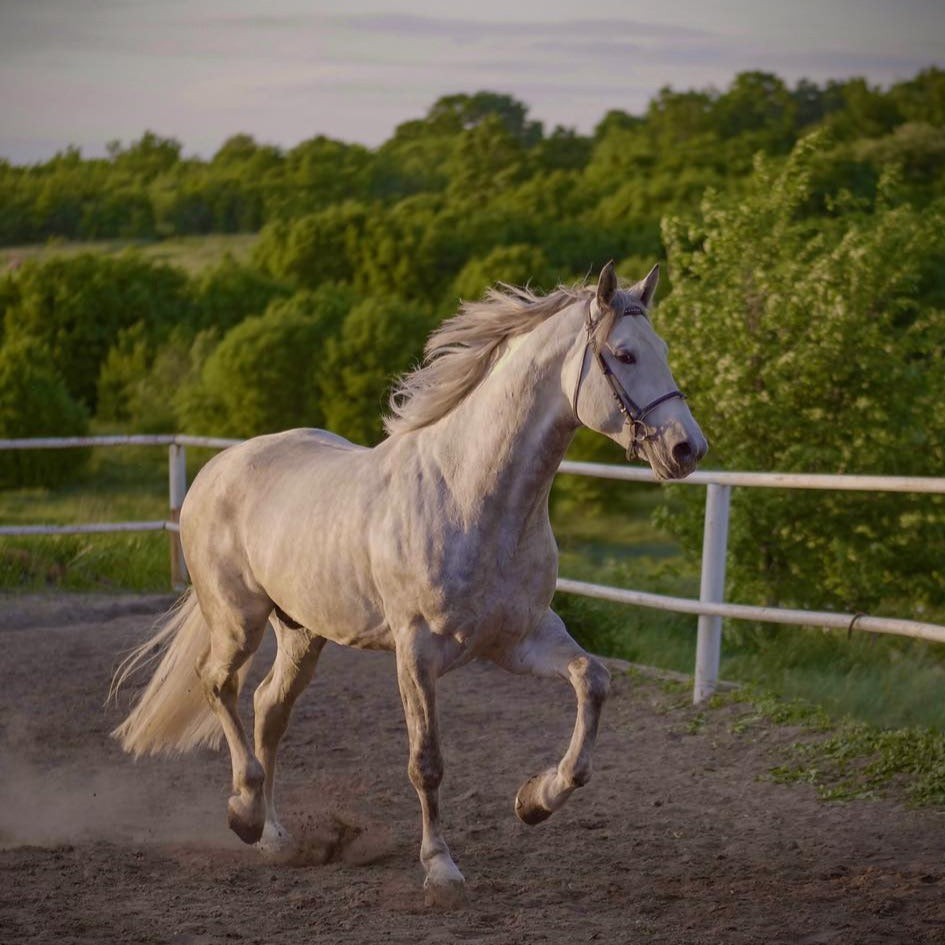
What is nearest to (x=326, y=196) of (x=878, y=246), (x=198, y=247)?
(x=198, y=247)

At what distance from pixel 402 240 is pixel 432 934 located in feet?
143

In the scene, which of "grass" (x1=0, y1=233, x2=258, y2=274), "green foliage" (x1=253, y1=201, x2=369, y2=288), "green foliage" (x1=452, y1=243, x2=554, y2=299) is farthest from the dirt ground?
"green foliage" (x1=253, y1=201, x2=369, y2=288)

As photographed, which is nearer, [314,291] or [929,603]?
[929,603]

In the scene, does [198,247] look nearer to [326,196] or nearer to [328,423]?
[326,196]

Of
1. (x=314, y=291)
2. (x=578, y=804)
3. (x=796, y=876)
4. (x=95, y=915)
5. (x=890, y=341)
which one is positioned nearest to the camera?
(x=95, y=915)

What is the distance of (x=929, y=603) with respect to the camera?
16.2 metres

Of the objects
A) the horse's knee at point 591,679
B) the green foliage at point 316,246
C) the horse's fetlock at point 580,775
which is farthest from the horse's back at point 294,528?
the green foliage at point 316,246

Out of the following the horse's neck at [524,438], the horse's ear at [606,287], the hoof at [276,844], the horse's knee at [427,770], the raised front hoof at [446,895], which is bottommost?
the hoof at [276,844]

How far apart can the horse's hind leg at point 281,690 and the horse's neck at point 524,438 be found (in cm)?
115

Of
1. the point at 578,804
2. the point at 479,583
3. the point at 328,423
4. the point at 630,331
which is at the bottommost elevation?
the point at 328,423

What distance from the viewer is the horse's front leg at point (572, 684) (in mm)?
3824

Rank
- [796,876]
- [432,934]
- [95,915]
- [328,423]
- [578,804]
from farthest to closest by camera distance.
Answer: [328,423]
[578,804]
[796,876]
[95,915]
[432,934]

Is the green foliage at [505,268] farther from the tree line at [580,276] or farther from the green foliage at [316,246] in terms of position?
the green foliage at [316,246]

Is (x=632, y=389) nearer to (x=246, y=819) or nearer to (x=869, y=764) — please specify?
(x=246, y=819)
